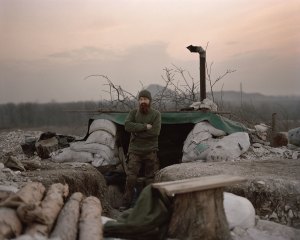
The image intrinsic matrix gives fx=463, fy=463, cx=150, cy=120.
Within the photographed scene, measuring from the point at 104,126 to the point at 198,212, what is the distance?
5.89 m

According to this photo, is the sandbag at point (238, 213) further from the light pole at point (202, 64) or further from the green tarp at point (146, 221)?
the light pole at point (202, 64)

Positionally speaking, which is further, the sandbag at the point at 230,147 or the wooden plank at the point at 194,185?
the sandbag at the point at 230,147

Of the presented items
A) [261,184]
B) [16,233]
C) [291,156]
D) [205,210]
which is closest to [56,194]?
[16,233]

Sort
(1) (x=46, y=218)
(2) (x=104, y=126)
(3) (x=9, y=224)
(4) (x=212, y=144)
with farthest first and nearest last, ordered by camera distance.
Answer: (2) (x=104, y=126) < (4) (x=212, y=144) < (1) (x=46, y=218) < (3) (x=9, y=224)

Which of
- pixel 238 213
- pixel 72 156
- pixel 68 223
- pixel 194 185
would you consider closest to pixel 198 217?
pixel 194 185

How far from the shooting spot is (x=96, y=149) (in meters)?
9.68

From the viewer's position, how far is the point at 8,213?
3.94 metres

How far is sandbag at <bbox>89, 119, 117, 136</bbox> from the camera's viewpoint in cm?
1002

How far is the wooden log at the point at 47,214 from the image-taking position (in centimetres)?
382

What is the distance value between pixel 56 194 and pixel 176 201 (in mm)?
1239

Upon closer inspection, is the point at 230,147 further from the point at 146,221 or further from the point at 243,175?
the point at 146,221

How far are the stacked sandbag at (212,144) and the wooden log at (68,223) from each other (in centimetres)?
477

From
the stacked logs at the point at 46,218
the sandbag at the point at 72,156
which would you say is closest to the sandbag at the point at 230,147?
the sandbag at the point at 72,156

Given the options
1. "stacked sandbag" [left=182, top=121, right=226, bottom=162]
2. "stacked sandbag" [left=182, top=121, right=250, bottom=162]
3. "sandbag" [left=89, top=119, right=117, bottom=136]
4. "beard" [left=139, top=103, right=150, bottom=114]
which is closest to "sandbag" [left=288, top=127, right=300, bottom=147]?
"stacked sandbag" [left=182, top=121, right=250, bottom=162]
